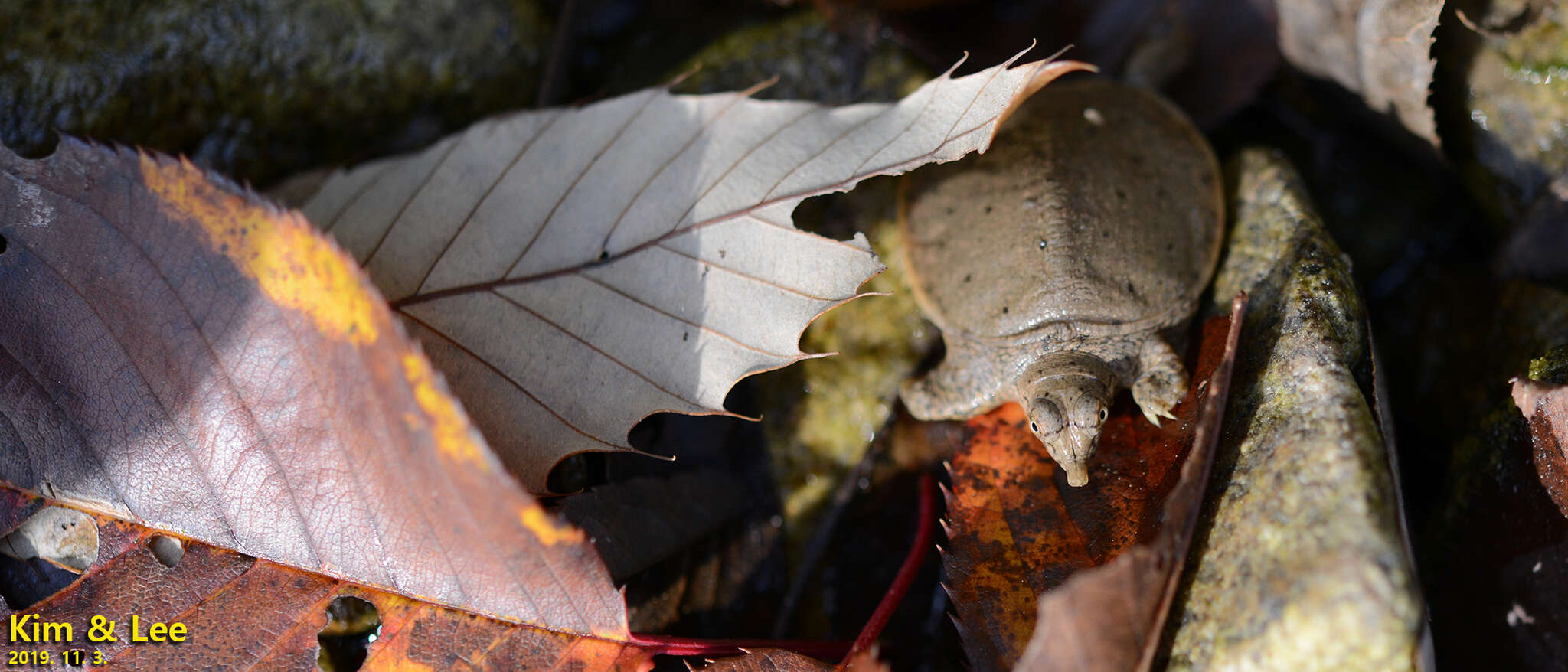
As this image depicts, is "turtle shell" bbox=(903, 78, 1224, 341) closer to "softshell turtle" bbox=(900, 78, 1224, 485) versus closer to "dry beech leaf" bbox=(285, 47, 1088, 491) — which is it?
"softshell turtle" bbox=(900, 78, 1224, 485)

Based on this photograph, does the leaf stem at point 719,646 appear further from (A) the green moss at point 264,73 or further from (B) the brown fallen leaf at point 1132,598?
(A) the green moss at point 264,73

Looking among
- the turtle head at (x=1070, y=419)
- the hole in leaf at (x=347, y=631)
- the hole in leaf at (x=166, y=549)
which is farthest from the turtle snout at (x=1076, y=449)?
the hole in leaf at (x=166, y=549)

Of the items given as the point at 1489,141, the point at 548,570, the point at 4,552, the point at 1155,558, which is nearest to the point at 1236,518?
the point at 1155,558

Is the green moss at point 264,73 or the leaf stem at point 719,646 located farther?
the green moss at point 264,73

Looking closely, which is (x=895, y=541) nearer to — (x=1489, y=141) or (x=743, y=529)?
(x=743, y=529)

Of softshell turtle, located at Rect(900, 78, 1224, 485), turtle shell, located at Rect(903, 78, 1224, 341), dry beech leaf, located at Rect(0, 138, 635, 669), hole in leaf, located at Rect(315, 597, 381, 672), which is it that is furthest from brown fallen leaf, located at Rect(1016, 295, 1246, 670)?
hole in leaf, located at Rect(315, 597, 381, 672)

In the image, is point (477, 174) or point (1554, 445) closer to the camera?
point (1554, 445)
